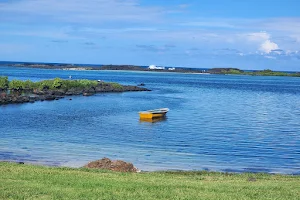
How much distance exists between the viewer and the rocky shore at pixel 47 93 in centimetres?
6151

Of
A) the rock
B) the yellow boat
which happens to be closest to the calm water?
the yellow boat

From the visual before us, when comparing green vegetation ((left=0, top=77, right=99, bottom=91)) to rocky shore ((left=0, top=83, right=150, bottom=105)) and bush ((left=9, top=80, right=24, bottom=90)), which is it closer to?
bush ((left=9, top=80, right=24, bottom=90))

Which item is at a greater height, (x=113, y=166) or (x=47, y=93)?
(x=113, y=166)

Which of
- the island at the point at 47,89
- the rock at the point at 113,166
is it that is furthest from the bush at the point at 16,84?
the rock at the point at 113,166

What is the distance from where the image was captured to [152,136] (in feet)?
113

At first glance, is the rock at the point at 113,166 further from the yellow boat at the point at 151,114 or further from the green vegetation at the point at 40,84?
the green vegetation at the point at 40,84

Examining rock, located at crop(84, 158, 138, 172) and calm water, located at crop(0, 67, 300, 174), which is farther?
calm water, located at crop(0, 67, 300, 174)

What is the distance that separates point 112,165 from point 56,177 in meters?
5.09

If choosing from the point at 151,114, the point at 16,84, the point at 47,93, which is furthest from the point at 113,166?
the point at 16,84

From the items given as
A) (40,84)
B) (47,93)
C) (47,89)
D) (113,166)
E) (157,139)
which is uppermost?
(40,84)

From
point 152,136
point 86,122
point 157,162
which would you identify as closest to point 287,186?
point 157,162

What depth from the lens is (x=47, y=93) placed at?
75.7 m

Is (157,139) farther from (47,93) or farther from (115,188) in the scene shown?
(47,93)

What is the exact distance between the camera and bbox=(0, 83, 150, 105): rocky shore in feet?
202
